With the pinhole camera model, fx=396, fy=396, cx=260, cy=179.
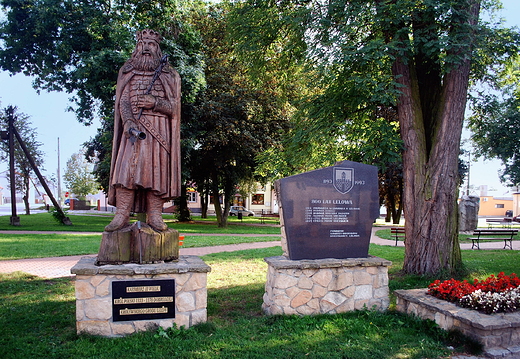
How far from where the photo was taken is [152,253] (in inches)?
205

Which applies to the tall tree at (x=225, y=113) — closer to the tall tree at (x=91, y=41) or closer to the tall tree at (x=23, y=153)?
the tall tree at (x=91, y=41)

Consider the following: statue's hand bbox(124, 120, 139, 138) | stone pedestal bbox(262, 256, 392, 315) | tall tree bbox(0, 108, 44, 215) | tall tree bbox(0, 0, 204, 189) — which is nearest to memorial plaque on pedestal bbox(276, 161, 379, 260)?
stone pedestal bbox(262, 256, 392, 315)

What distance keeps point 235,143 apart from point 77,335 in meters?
16.8

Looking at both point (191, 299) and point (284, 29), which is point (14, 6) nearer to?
point (284, 29)

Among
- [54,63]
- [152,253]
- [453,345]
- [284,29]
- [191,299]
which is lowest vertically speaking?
[453,345]

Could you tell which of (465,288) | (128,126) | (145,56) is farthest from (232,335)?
(145,56)

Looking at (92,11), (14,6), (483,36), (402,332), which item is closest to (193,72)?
(92,11)

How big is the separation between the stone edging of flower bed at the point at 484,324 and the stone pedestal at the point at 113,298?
10.1 feet

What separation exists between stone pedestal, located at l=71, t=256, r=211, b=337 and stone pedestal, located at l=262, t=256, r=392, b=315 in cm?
114

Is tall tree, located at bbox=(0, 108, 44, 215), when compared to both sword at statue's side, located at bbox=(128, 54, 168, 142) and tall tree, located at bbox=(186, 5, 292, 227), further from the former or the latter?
sword at statue's side, located at bbox=(128, 54, 168, 142)

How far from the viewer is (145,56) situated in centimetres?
548

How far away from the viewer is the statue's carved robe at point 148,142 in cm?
529

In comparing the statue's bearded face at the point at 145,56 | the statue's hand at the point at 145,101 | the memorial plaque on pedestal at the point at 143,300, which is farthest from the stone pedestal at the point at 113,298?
the statue's bearded face at the point at 145,56

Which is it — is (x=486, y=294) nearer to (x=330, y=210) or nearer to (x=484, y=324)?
(x=484, y=324)
